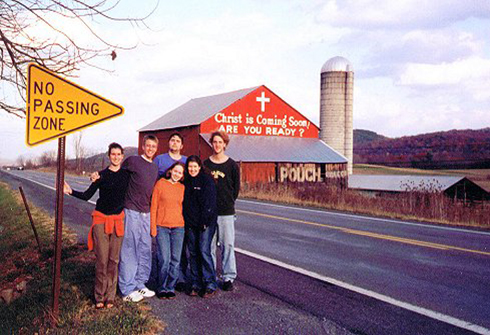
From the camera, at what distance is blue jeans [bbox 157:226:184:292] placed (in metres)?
5.51

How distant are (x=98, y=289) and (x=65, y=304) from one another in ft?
1.32

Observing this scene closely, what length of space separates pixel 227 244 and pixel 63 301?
2.11 metres

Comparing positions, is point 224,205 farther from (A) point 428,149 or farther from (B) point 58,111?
(A) point 428,149

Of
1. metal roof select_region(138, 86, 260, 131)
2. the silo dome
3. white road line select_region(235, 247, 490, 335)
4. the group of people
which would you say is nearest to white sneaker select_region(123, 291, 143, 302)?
the group of people

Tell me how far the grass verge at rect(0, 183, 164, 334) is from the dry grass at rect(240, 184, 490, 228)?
10078mm

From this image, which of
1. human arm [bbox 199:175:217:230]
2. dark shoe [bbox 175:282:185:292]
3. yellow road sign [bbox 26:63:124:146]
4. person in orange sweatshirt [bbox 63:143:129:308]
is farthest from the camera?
dark shoe [bbox 175:282:185:292]

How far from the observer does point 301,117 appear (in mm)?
37125

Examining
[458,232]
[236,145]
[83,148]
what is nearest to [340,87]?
[236,145]

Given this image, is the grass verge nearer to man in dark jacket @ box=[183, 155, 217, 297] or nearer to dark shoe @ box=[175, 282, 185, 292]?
dark shoe @ box=[175, 282, 185, 292]

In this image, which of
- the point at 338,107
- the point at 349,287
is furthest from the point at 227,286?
the point at 338,107

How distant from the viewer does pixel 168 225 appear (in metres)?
5.49

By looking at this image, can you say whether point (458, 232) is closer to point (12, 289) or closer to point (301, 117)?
point (12, 289)

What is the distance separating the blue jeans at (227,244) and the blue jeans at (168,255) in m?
0.54

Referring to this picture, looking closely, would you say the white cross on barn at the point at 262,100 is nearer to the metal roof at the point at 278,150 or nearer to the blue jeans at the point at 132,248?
the metal roof at the point at 278,150
